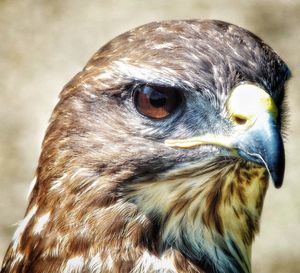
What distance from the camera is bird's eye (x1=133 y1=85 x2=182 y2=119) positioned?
9.15ft

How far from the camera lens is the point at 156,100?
2.80m

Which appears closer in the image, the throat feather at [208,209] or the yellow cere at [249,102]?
the yellow cere at [249,102]

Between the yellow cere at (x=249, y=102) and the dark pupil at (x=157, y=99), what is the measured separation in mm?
197

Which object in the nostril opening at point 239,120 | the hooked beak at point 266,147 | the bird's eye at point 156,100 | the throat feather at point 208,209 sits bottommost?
the throat feather at point 208,209

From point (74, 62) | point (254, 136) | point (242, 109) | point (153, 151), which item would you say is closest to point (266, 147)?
point (254, 136)

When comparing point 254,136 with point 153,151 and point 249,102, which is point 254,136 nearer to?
point 249,102

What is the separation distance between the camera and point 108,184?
284 cm

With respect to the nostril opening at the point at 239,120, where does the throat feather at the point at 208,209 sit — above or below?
below

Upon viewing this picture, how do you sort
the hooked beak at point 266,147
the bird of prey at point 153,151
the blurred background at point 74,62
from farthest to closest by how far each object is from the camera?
the blurred background at point 74,62, the bird of prey at point 153,151, the hooked beak at point 266,147

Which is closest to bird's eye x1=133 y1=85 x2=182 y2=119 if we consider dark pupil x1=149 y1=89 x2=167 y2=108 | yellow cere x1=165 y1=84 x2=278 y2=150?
dark pupil x1=149 y1=89 x2=167 y2=108

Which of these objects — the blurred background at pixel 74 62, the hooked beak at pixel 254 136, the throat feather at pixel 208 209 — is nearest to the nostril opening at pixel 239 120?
the hooked beak at pixel 254 136

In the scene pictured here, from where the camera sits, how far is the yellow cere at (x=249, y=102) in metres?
2.70

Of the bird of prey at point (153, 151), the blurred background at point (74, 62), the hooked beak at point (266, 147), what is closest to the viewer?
the hooked beak at point (266, 147)

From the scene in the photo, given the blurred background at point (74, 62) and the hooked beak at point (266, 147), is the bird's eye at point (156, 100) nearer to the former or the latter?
the hooked beak at point (266, 147)
